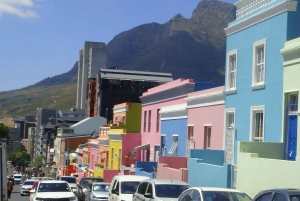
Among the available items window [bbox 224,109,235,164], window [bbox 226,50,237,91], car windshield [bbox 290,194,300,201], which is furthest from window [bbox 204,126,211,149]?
car windshield [bbox 290,194,300,201]

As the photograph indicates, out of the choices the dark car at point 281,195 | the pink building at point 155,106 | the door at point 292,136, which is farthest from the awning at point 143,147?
the dark car at point 281,195

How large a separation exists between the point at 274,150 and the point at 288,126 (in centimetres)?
90

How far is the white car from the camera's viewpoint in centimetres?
2217

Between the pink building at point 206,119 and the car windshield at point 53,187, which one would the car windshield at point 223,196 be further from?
the car windshield at point 53,187

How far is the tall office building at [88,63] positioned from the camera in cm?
14338

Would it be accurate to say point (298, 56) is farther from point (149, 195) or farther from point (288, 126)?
point (149, 195)

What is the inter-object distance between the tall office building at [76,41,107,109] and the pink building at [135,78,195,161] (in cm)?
10245

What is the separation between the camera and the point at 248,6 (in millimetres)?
20984

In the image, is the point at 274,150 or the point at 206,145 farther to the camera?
the point at 206,145

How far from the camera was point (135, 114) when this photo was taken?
45.4 meters

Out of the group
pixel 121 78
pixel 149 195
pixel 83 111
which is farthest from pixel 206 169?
pixel 83 111

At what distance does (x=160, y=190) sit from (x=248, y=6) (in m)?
8.65

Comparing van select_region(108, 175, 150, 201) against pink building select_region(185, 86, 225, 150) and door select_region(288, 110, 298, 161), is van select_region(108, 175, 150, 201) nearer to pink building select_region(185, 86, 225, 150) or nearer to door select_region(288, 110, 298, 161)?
pink building select_region(185, 86, 225, 150)

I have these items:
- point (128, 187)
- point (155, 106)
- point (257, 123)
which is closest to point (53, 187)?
point (128, 187)
